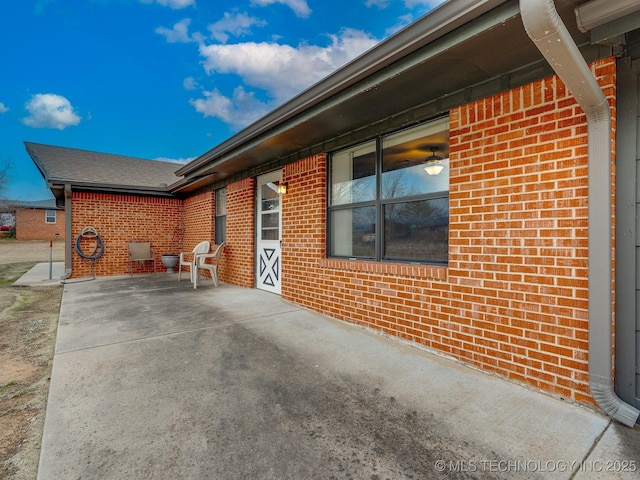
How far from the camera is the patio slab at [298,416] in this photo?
57.5 inches

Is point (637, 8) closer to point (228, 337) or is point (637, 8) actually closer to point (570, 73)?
point (570, 73)

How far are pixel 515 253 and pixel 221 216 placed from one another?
6717 mm

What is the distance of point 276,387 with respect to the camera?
2.25m

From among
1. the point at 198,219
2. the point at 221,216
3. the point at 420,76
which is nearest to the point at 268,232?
the point at 221,216

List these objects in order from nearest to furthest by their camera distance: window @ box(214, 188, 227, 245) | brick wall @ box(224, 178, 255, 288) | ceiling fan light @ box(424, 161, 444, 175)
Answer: ceiling fan light @ box(424, 161, 444, 175) < brick wall @ box(224, 178, 255, 288) < window @ box(214, 188, 227, 245)

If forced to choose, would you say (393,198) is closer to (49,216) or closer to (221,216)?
(221,216)

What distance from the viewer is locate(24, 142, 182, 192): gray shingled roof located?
8.07 m

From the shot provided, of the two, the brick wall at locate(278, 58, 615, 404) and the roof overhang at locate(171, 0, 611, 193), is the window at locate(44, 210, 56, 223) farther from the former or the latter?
the brick wall at locate(278, 58, 615, 404)

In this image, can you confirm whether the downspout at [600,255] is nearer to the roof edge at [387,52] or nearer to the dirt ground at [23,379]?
the roof edge at [387,52]

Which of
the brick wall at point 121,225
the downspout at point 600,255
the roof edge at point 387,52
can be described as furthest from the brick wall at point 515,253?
the brick wall at point 121,225

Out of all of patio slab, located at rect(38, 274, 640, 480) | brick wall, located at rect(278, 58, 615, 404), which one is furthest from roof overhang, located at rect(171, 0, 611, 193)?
patio slab, located at rect(38, 274, 640, 480)

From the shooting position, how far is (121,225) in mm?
8516

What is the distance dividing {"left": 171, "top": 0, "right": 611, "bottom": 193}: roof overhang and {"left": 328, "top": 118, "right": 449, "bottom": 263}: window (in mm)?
215

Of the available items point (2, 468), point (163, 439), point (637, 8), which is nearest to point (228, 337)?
point (163, 439)
